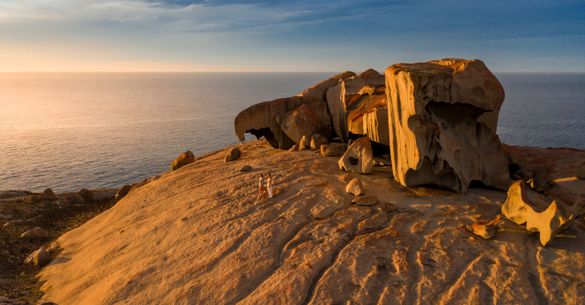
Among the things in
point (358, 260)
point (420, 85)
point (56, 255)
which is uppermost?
point (420, 85)

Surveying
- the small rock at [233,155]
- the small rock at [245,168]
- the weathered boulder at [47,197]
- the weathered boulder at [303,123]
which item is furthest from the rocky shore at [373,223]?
the weathered boulder at [47,197]

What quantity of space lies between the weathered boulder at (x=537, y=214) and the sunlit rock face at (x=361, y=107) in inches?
332

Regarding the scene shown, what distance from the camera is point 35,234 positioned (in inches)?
1042

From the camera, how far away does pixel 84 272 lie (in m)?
19.7

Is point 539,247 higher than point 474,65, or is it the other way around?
point 474,65

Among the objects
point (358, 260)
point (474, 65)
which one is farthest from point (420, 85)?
point (358, 260)

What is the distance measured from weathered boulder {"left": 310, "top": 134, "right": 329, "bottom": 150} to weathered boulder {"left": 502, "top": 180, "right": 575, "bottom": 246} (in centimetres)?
1374

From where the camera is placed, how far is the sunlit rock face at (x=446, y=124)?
2034cm

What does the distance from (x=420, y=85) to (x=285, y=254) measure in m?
10.3

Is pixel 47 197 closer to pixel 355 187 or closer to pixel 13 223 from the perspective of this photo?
pixel 13 223

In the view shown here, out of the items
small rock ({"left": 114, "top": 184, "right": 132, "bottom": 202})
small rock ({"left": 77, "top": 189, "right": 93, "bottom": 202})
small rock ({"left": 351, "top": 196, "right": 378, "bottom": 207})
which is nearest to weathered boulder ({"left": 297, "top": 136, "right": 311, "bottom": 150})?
small rock ({"left": 351, "top": 196, "right": 378, "bottom": 207})

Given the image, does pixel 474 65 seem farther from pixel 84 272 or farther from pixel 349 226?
pixel 84 272

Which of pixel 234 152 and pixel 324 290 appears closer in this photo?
pixel 324 290

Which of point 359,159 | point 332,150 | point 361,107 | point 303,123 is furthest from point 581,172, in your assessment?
point 303,123
